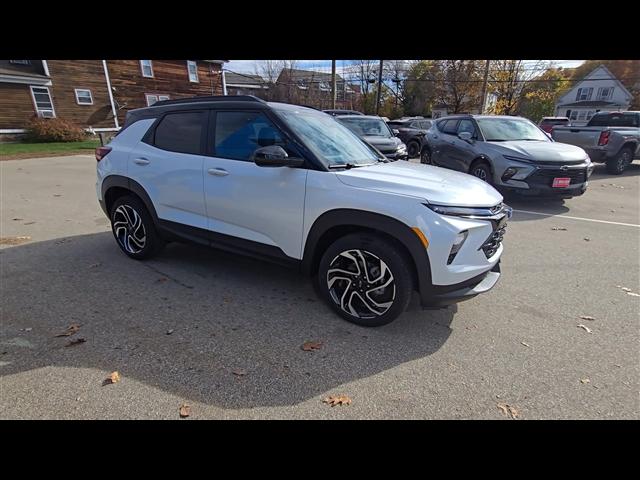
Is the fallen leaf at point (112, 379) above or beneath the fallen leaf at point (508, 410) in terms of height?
above

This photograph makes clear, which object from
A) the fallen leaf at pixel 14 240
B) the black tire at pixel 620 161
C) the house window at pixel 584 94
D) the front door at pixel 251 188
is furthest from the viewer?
the house window at pixel 584 94

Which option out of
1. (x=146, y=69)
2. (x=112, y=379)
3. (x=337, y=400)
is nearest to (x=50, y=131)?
(x=146, y=69)

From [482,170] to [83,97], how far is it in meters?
28.2

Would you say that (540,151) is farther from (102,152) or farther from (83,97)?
(83,97)

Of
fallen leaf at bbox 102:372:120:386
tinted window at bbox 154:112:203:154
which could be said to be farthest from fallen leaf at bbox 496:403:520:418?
A: tinted window at bbox 154:112:203:154

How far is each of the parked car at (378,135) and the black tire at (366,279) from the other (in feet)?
22.3

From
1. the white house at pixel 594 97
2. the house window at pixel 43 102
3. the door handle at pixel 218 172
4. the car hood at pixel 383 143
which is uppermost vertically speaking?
the white house at pixel 594 97

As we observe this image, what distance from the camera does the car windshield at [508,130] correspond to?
7.84 meters

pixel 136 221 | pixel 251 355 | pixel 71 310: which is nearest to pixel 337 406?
pixel 251 355

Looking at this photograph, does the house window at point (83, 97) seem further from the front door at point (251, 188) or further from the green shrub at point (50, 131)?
the front door at point (251, 188)

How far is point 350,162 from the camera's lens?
3.26 meters

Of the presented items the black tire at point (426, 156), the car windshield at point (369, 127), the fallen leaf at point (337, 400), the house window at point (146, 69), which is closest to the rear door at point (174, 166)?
the fallen leaf at point (337, 400)

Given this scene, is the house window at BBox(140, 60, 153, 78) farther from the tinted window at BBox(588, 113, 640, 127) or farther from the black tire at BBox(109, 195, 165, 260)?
the tinted window at BBox(588, 113, 640, 127)
